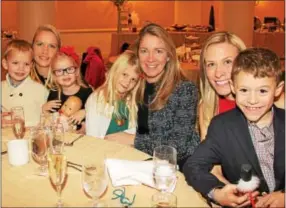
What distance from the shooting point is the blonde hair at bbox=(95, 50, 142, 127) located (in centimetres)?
274

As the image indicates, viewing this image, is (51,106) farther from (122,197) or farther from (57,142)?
(122,197)

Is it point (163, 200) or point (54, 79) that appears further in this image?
point (54, 79)

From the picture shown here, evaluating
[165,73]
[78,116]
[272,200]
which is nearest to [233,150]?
[272,200]

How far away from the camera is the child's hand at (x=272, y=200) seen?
65.2 inches

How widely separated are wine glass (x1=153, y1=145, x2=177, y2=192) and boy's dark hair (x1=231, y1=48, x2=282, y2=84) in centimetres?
51

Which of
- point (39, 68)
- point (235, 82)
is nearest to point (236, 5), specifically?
point (39, 68)

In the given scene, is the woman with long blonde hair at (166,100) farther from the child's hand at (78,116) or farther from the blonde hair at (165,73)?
the child's hand at (78,116)

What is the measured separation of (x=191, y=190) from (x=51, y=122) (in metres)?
0.94

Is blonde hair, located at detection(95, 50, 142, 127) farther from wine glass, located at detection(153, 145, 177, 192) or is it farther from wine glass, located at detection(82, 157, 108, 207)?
wine glass, located at detection(82, 157, 108, 207)

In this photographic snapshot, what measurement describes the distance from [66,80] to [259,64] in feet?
5.39

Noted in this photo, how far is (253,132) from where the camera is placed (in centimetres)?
186

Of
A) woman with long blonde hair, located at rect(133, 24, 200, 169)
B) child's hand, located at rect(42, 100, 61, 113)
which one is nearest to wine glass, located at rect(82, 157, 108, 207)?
woman with long blonde hair, located at rect(133, 24, 200, 169)

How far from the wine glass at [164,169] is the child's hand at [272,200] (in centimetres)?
38

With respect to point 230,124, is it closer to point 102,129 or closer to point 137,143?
point 137,143
